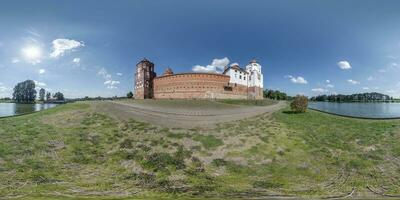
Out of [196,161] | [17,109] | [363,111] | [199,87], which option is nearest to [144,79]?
[199,87]

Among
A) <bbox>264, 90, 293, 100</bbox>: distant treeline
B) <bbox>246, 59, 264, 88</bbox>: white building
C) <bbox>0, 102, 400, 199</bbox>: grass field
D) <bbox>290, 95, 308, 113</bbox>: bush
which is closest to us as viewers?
<bbox>0, 102, 400, 199</bbox>: grass field

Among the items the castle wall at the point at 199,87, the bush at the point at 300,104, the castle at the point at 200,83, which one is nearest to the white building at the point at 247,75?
the castle at the point at 200,83

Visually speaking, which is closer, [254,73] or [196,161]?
[196,161]

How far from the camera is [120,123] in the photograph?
19.8 metres

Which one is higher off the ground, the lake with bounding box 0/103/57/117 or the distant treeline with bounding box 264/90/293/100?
the distant treeline with bounding box 264/90/293/100

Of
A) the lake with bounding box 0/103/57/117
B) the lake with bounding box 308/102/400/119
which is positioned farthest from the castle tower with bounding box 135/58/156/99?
the lake with bounding box 308/102/400/119

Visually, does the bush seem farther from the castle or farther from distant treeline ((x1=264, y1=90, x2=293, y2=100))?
distant treeline ((x1=264, y1=90, x2=293, y2=100))

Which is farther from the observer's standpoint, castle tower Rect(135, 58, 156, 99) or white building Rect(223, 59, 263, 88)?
castle tower Rect(135, 58, 156, 99)

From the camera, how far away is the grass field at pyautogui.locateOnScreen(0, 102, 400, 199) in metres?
8.41

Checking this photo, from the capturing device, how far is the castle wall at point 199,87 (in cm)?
5922

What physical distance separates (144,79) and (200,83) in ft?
62.7

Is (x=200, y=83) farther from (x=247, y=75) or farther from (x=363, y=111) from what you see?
(x=363, y=111)

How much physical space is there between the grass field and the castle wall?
4046 centimetres

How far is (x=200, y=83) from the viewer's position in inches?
2346
